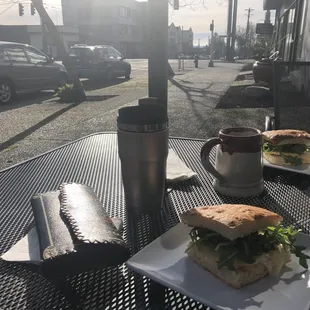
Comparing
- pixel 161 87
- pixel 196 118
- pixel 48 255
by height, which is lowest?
pixel 196 118

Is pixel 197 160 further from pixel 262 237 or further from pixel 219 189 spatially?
pixel 262 237

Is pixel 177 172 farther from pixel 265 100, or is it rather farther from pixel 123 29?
pixel 123 29

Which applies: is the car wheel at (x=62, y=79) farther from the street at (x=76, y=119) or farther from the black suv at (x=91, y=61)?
the black suv at (x=91, y=61)

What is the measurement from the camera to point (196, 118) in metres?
7.00

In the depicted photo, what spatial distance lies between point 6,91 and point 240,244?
31.8ft

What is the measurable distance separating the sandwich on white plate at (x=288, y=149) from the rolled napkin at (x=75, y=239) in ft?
3.06

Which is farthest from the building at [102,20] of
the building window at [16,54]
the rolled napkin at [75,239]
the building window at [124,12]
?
the rolled napkin at [75,239]

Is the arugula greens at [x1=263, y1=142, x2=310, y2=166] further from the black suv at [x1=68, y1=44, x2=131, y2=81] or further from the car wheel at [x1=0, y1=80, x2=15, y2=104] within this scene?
the black suv at [x1=68, y1=44, x2=131, y2=81]

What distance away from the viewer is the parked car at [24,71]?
30.5ft

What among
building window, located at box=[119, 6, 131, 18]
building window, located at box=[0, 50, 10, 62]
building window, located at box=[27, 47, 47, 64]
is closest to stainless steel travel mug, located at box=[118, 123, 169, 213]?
building window, located at box=[0, 50, 10, 62]

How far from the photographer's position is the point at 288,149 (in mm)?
1584

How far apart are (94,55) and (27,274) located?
1363 centimetres

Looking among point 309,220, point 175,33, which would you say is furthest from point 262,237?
point 175,33

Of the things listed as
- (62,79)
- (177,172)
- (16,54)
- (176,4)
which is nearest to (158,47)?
(177,172)
